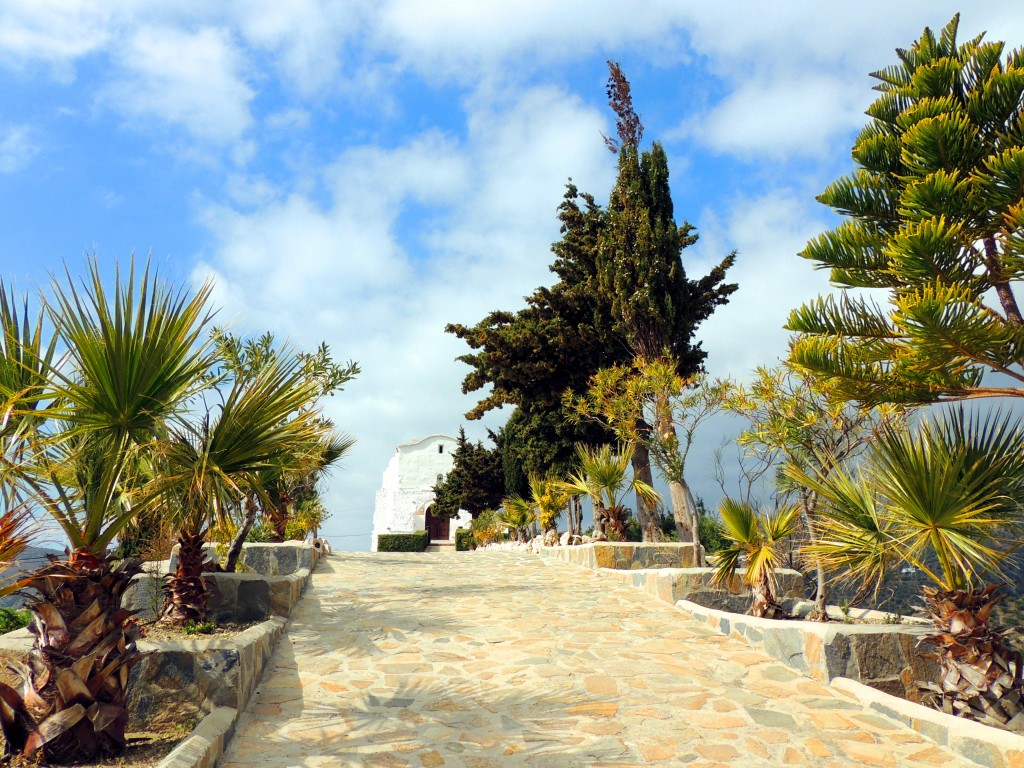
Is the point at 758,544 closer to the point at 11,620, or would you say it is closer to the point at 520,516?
the point at 11,620

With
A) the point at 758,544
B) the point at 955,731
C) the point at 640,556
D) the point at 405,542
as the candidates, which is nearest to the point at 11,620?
the point at 640,556

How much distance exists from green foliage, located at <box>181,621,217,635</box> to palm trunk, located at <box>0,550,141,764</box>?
202 centimetres

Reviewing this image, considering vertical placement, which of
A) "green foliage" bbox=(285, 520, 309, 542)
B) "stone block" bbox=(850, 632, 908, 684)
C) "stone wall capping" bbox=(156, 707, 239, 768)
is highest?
"green foliage" bbox=(285, 520, 309, 542)

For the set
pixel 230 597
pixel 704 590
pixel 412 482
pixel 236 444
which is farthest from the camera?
pixel 412 482

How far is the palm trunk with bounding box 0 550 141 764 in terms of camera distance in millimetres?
3947

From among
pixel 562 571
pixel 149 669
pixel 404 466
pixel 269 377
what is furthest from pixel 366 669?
pixel 404 466

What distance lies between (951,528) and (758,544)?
271 cm

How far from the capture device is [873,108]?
7.90m

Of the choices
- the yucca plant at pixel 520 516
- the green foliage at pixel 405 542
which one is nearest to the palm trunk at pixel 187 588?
the yucca plant at pixel 520 516

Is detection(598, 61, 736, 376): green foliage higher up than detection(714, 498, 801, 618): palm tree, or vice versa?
detection(598, 61, 736, 376): green foliage

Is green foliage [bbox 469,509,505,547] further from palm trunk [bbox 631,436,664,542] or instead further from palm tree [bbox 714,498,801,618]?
palm tree [bbox 714,498,801,618]

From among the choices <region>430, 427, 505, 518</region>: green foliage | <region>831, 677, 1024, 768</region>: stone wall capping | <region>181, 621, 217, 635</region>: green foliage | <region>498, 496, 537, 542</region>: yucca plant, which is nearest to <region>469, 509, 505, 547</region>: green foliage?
<region>430, 427, 505, 518</region>: green foliage

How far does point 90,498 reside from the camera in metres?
5.08

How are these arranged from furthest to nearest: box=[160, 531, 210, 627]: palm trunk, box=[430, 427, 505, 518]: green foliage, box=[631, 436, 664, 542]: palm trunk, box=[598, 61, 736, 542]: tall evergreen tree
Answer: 1. box=[430, 427, 505, 518]: green foliage
2. box=[598, 61, 736, 542]: tall evergreen tree
3. box=[631, 436, 664, 542]: palm trunk
4. box=[160, 531, 210, 627]: palm trunk
